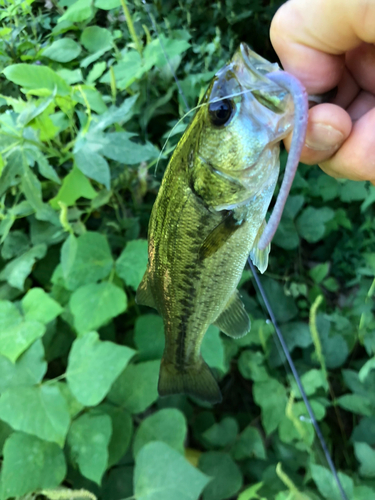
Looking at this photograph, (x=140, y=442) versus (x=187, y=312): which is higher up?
(x=187, y=312)

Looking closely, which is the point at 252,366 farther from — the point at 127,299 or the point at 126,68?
the point at 126,68

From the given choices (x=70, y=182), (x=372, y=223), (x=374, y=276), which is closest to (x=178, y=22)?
(x=70, y=182)

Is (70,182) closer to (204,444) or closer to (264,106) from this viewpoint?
→ (264,106)

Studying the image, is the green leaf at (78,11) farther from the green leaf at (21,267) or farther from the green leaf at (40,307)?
the green leaf at (40,307)

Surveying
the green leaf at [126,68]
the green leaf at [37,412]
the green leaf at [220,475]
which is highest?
the green leaf at [126,68]

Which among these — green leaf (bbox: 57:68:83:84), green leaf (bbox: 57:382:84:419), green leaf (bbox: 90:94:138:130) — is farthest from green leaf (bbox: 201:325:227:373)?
green leaf (bbox: 57:68:83:84)

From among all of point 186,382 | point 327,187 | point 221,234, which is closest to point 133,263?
point 186,382

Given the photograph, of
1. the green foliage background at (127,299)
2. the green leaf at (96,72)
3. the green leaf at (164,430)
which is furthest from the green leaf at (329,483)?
the green leaf at (96,72)
